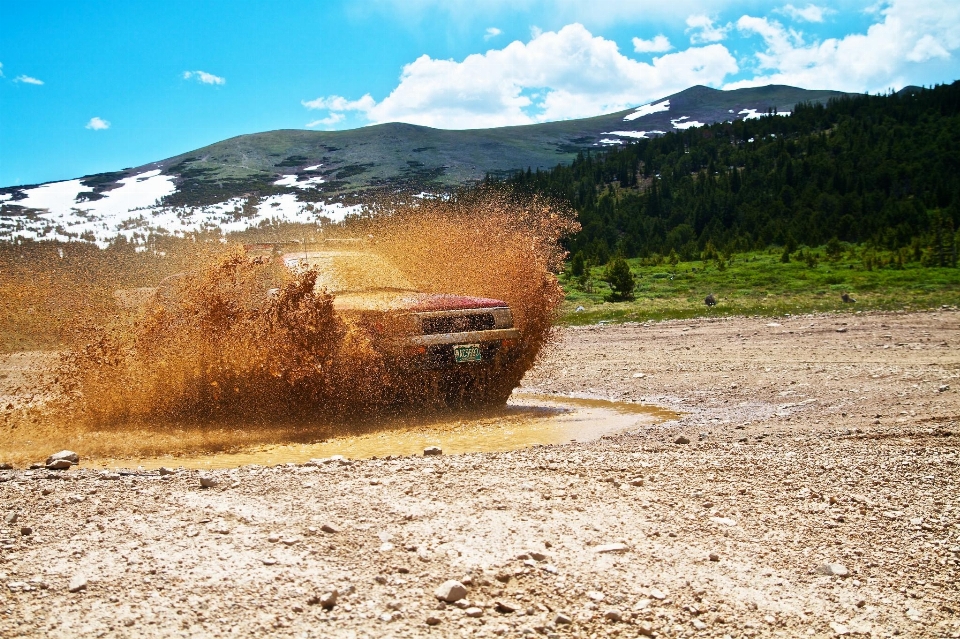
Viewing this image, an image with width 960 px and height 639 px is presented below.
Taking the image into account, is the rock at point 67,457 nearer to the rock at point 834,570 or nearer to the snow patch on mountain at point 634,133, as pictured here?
the rock at point 834,570

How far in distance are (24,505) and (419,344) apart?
409 centimetres

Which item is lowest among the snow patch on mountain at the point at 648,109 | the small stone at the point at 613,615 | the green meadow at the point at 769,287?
the green meadow at the point at 769,287

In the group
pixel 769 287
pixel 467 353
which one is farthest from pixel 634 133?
pixel 467 353

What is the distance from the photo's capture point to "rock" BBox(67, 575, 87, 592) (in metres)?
3.17

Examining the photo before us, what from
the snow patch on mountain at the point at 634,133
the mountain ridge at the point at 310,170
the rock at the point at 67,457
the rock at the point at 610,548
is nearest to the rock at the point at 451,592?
the rock at the point at 610,548

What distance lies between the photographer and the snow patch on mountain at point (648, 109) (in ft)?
500

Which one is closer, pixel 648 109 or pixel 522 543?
pixel 522 543

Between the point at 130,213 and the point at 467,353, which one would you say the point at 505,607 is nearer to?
the point at 467,353

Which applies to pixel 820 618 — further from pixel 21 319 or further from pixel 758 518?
pixel 21 319

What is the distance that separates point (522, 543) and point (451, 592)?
A: 2.07 ft

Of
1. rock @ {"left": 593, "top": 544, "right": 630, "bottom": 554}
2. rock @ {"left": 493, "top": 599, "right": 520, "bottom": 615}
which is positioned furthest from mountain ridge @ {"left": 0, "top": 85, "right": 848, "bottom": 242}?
rock @ {"left": 493, "top": 599, "right": 520, "bottom": 615}

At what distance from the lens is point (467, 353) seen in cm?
822

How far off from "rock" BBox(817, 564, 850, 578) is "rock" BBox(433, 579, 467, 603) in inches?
62.6

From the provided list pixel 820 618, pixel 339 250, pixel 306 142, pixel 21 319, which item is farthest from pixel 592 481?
pixel 306 142
